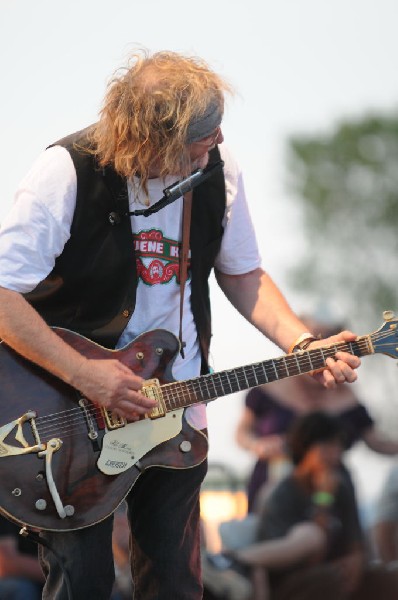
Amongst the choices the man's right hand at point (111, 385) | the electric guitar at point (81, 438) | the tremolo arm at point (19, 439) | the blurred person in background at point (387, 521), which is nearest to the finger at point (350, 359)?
the electric guitar at point (81, 438)

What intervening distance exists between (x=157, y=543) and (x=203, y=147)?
1170 mm

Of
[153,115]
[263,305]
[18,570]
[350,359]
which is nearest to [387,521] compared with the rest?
[18,570]

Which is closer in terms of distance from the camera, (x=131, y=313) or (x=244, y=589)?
(x=131, y=313)

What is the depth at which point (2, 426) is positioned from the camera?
3047mm

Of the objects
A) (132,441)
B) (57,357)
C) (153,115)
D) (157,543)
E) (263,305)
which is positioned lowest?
(157,543)

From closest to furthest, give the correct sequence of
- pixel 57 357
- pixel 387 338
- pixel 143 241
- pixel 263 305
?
1. pixel 57 357
2. pixel 143 241
3. pixel 387 338
4. pixel 263 305

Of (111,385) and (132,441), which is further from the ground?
(111,385)

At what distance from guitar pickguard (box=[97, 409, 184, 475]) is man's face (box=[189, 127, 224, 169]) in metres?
0.75

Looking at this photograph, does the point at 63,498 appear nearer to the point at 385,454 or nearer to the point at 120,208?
the point at 120,208

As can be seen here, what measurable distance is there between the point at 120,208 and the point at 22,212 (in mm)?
312

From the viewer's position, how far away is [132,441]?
3133 millimetres

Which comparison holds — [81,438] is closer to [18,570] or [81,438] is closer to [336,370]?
[336,370]

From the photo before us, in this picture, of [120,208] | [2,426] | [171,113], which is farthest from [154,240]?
[2,426]

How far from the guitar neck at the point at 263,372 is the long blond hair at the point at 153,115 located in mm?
618
